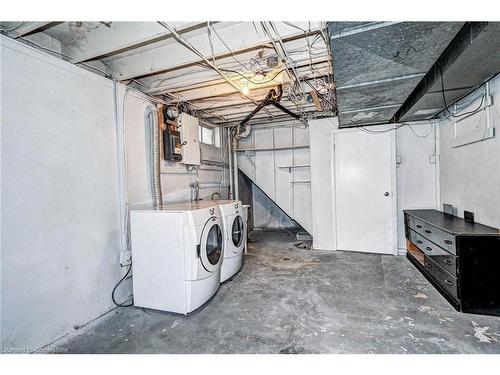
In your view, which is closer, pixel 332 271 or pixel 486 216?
pixel 486 216

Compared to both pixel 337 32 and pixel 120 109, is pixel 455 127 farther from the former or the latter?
pixel 120 109

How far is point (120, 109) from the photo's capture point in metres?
2.48

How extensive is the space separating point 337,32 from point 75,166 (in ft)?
7.41

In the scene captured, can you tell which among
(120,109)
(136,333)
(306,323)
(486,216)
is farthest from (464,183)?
(120,109)

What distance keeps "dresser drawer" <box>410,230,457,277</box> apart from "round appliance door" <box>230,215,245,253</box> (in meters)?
2.20

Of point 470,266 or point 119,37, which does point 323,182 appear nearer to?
point 470,266

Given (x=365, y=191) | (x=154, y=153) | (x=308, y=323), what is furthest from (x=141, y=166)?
(x=365, y=191)

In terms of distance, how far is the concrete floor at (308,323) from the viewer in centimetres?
172

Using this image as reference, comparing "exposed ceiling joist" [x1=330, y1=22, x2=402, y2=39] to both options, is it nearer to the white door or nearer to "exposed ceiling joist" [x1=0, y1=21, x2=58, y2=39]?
"exposed ceiling joist" [x1=0, y1=21, x2=58, y2=39]

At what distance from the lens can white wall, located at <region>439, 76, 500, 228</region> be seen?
216cm

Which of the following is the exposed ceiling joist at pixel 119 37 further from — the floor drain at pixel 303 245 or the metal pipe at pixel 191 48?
the floor drain at pixel 303 245

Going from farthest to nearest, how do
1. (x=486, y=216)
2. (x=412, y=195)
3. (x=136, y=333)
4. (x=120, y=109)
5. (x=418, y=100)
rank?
1. (x=412, y=195)
2. (x=418, y=100)
3. (x=120, y=109)
4. (x=486, y=216)
5. (x=136, y=333)

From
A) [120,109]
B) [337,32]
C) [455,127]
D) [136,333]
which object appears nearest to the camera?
[337,32]

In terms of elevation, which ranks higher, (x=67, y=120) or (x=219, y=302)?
(x=67, y=120)
